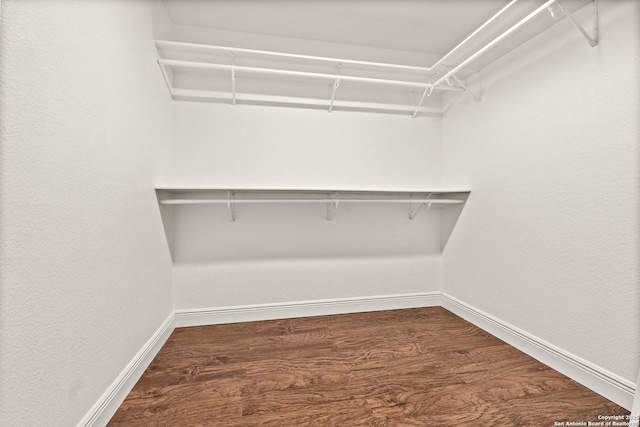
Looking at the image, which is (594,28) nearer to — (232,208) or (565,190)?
(565,190)

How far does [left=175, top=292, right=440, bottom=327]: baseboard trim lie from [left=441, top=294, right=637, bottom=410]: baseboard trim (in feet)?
1.48

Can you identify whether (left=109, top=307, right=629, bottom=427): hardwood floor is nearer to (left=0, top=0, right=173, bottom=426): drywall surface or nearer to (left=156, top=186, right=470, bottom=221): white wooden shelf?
(left=0, top=0, right=173, bottom=426): drywall surface

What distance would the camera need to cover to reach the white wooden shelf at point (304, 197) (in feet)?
5.74

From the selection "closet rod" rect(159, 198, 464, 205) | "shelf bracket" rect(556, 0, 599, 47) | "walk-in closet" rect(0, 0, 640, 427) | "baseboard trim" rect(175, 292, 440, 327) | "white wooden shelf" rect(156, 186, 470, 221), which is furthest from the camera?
"baseboard trim" rect(175, 292, 440, 327)

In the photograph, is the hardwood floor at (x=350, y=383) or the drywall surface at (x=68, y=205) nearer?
the drywall surface at (x=68, y=205)

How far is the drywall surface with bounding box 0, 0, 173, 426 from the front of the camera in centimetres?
65

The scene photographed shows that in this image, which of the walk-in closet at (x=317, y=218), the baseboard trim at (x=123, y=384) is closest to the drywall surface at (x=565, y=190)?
the walk-in closet at (x=317, y=218)

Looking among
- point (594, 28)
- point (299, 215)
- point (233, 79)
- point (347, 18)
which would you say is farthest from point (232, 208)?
point (594, 28)

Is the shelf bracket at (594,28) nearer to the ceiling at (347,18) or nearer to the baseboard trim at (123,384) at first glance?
the ceiling at (347,18)

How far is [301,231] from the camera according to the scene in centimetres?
208

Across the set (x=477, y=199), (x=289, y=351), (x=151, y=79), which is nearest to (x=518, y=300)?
(x=477, y=199)

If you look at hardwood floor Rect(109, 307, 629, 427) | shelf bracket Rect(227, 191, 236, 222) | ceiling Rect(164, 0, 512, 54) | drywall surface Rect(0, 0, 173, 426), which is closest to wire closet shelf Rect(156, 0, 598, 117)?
ceiling Rect(164, 0, 512, 54)

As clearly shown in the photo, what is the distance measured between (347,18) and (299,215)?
1447 mm

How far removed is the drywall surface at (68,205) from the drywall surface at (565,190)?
7.14 feet
